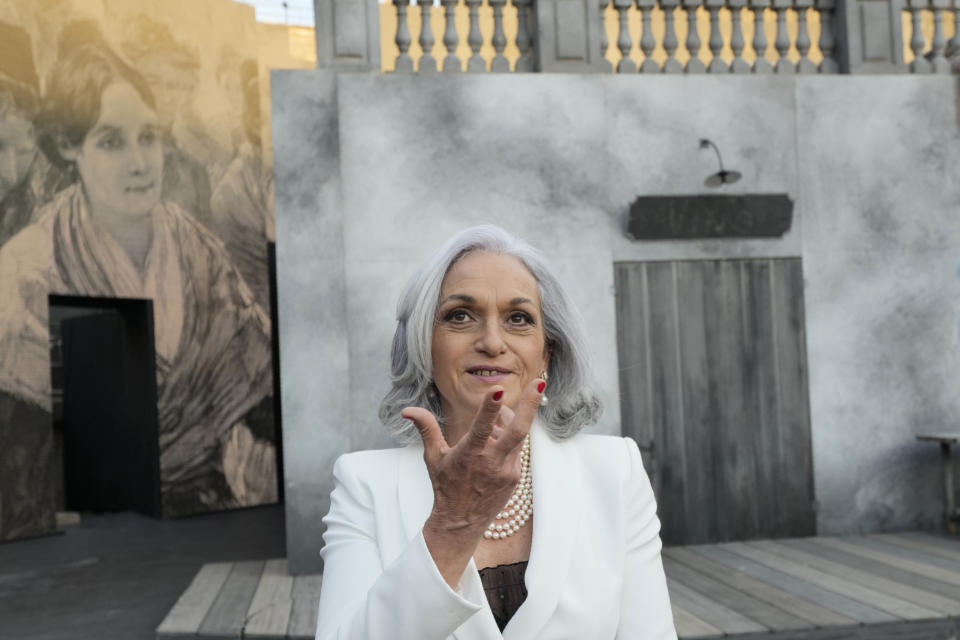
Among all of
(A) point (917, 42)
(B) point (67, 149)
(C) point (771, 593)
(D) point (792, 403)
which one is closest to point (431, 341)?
(C) point (771, 593)

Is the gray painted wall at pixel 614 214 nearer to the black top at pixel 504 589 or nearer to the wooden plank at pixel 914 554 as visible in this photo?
the wooden plank at pixel 914 554

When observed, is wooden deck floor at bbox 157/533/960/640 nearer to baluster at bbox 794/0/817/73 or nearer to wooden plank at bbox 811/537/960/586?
wooden plank at bbox 811/537/960/586

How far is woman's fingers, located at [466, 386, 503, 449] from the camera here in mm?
1257

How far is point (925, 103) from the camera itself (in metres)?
6.66

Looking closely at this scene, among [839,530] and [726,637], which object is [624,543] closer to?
[726,637]

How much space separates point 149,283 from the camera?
10023 mm

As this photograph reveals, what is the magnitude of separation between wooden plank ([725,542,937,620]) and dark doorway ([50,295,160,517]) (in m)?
6.61

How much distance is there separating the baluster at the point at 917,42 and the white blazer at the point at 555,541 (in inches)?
235

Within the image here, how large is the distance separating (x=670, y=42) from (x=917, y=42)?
190cm

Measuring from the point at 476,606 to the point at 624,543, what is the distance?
518 millimetres

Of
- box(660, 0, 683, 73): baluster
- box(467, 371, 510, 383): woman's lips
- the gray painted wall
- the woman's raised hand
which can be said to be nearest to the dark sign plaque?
the gray painted wall

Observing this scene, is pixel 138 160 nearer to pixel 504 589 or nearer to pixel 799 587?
pixel 799 587

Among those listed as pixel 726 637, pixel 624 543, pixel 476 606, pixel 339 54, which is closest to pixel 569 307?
pixel 624 543

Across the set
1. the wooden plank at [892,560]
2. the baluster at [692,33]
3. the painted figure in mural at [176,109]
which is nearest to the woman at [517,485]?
the wooden plank at [892,560]
